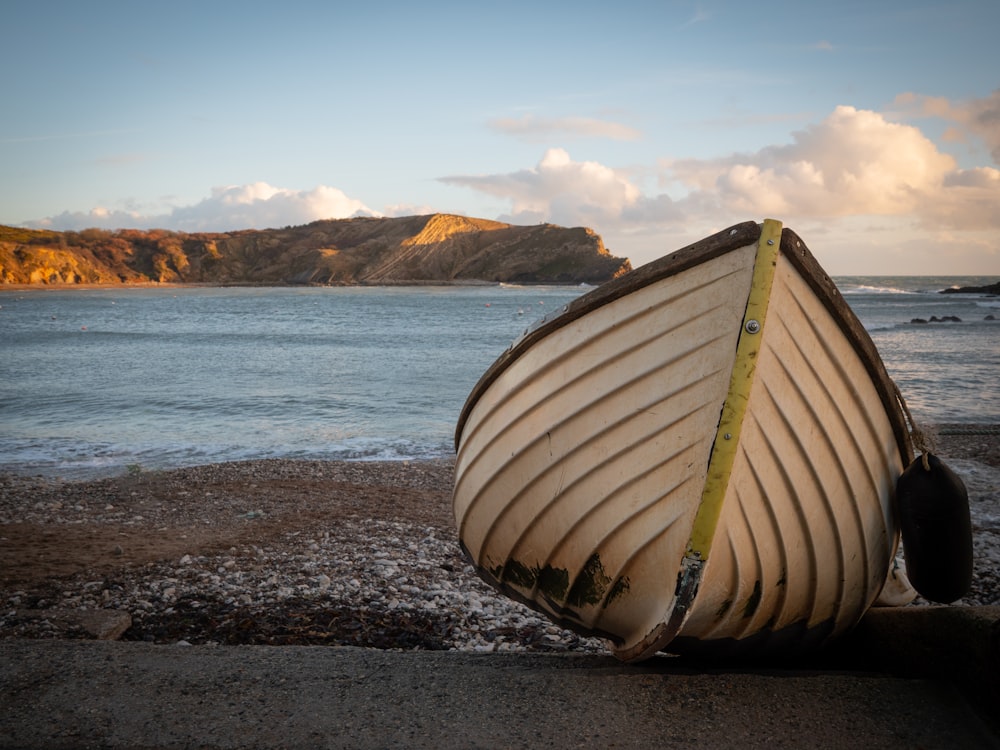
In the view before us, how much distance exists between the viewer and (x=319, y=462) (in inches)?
452

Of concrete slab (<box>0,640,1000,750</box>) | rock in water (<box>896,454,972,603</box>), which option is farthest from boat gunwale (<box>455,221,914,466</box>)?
concrete slab (<box>0,640,1000,750</box>)

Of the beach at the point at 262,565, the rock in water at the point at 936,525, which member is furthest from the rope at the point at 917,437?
the beach at the point at 262,565

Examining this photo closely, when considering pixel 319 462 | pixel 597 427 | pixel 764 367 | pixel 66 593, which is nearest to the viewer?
pixel 764 367

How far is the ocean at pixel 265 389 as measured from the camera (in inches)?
520

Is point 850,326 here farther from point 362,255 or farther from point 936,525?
point 362,255

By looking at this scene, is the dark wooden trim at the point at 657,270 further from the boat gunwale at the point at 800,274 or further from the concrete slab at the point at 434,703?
the concrete slab at the point at 434,703

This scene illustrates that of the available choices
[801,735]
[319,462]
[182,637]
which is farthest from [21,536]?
[801,735]

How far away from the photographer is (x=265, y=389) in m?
20.8

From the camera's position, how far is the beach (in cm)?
470

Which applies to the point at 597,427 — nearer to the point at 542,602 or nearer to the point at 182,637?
the point at 542,602

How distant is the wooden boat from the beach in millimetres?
1032

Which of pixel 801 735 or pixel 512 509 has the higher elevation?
pixel 512 509

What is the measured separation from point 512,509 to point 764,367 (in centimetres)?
128

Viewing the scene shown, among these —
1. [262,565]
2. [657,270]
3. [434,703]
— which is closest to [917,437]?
[657,270]
